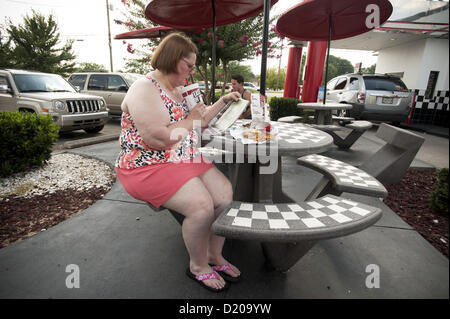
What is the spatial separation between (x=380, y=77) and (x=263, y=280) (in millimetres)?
7439

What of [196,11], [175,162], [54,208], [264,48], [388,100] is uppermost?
[196,11]

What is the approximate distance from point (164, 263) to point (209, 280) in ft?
1.28

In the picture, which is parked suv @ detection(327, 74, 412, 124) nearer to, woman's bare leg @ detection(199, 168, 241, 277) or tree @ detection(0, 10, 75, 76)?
woman's bare leg @ detection(199, 168, 241, 277)

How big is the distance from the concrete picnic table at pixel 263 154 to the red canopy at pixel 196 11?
1.67 metres

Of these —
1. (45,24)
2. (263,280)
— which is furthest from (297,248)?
(45,24)

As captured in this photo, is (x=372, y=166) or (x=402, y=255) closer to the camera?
(x=402, y=255)

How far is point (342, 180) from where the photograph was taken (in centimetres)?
180

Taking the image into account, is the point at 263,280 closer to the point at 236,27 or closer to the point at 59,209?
the point at 59,209

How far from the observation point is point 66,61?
18.3 m

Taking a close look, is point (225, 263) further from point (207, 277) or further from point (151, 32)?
point (151, 32)

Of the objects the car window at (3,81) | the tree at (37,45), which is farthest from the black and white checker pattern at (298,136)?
the tree at (37,45)

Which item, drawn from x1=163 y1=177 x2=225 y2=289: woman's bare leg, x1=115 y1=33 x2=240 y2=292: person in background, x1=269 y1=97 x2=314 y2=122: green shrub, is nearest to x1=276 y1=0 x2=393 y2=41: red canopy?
x1=115 y1=33 x2=240 y2=292: person in background

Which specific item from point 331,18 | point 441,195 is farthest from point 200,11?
point 441,195
